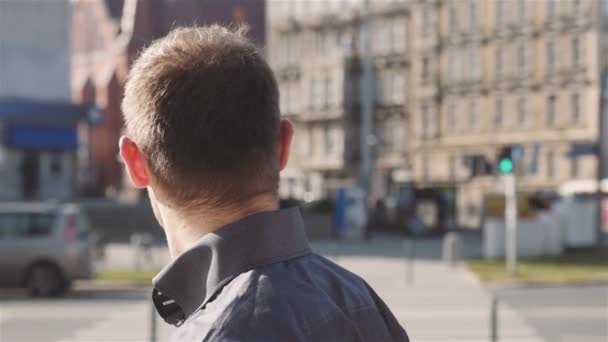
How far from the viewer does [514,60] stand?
190ft

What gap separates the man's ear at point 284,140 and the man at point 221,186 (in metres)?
0.03

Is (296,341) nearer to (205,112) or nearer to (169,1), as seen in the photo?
(205,112)

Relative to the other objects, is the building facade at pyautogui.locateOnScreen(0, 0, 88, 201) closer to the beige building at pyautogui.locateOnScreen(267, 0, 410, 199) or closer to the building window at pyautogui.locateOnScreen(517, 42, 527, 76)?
the beige building at pyautogui.locateOnScreen(267, 0, 410, 199)

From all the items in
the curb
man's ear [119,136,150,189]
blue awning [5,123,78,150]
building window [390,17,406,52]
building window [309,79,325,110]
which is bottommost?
the curb

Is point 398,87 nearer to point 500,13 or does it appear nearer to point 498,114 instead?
point 498,114

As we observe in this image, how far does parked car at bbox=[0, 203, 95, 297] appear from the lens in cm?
1741

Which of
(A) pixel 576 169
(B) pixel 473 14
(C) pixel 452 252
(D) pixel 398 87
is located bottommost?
(C) pixel 452 252

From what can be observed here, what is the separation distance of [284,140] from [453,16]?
60.4m

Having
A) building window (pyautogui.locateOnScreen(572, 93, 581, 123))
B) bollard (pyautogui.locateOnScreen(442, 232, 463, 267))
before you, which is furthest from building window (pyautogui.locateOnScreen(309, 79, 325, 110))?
bollard (pyautogui.locateOnScreen(442, 232, 463, 267))

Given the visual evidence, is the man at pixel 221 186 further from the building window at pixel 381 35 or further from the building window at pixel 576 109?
the building window at pixel 381 35

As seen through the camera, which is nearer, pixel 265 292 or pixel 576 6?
pixel 265 292

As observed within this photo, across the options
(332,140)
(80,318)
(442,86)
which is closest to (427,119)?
(442,86)

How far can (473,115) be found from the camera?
61.1 metres

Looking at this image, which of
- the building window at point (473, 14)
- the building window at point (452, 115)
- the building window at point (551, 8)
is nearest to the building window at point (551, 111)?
the building window at point (551, 8)
